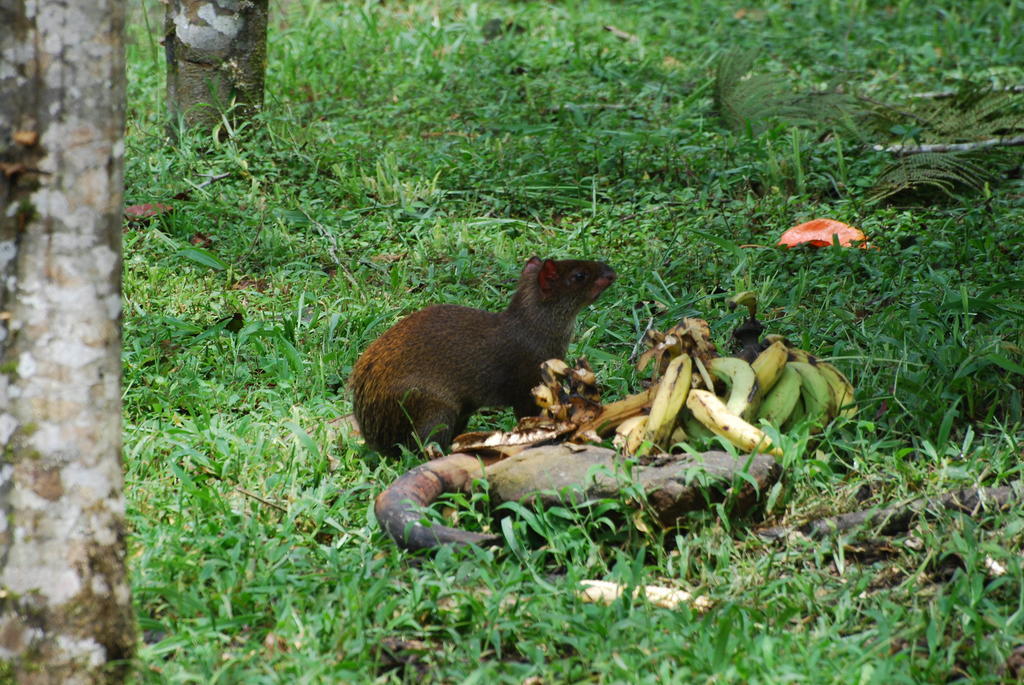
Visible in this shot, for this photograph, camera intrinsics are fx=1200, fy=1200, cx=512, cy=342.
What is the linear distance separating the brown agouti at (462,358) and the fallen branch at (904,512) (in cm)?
137

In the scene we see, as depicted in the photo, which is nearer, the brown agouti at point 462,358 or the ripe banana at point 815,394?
the ripe banana at point 815,394

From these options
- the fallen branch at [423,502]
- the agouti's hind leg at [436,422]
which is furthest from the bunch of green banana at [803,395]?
the agouti's hind leg at [436,422]

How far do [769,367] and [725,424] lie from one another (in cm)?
34

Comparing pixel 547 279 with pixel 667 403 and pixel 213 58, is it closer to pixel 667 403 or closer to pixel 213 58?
pixel 667 403

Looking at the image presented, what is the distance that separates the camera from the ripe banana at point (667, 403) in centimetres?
411

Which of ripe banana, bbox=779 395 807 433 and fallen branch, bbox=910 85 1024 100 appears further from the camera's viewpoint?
fallen branch, bbox=910 85 1024 100

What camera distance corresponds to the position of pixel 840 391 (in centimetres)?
424

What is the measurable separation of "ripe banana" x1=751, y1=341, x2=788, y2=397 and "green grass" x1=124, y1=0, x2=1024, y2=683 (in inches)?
10.5

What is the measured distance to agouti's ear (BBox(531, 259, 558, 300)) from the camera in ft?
16.0

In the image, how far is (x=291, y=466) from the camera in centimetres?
426

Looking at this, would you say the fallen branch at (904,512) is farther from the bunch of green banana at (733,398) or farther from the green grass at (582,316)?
the bunch of green banana at (733,398)

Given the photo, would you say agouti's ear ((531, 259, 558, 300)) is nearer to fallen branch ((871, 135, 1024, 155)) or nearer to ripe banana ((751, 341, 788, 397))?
ripe banana ((751, 341, 788, 397))

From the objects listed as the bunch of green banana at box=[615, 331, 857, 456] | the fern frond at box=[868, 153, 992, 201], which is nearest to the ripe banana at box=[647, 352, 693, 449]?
the bunch of green banana at box=[615, 331, 857, 456]

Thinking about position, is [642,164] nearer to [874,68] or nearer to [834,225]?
[834,225]
